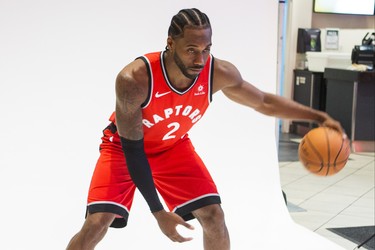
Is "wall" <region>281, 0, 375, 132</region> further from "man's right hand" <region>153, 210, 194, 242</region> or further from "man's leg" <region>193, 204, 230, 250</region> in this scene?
"man's right hand" <region>153, 210, 194, 242</region>

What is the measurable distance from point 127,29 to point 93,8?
275 mm

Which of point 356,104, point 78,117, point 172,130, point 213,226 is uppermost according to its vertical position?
point 172,130

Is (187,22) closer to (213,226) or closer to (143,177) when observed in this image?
(143,177)

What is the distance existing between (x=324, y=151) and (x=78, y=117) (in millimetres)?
1868

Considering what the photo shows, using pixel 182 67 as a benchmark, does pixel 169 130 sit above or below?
below

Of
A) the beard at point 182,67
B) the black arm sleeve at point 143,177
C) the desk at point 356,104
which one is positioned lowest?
the desk at point 356,104

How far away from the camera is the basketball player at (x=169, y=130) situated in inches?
97.0

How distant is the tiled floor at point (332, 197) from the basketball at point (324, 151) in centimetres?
153

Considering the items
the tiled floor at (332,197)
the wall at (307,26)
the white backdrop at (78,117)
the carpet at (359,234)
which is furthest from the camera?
the wall at (307,26)

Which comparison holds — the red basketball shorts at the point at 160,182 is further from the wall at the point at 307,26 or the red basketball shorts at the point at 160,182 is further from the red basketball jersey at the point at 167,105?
the wall at the point at 307,26

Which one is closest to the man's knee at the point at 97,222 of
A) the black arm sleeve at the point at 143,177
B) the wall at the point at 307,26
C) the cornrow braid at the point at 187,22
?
the black arm sleeve at the point at 143,177

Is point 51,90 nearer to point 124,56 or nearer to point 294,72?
point 124,56

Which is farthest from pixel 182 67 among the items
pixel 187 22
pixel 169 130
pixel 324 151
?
pixel 324 151

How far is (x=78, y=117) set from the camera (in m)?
4.03
